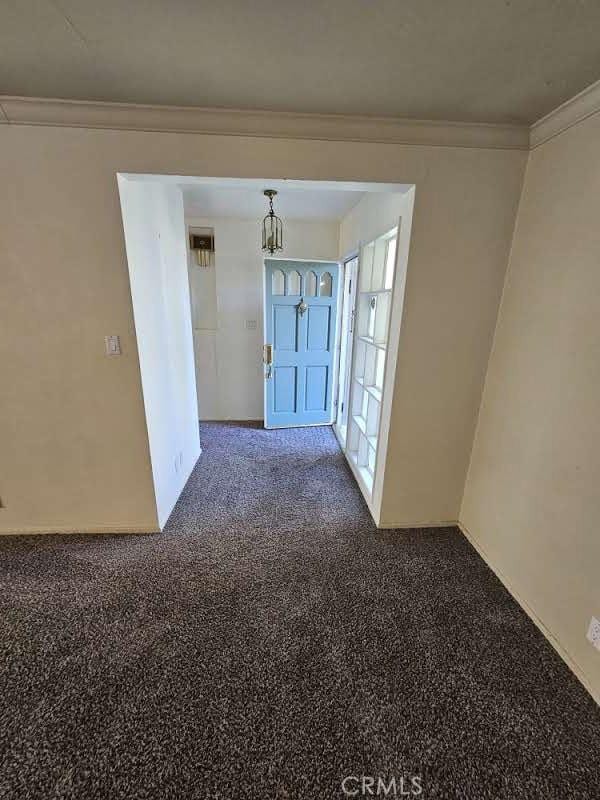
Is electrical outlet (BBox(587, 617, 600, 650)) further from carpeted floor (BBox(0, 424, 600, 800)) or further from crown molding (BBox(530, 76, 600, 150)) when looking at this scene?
crown molding (BBox(530, 76, 600, 150))

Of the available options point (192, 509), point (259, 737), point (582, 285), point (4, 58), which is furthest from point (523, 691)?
point (4, 58)

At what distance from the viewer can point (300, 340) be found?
3658 millimetres

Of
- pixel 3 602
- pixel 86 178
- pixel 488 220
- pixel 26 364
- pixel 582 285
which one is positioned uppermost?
pixel 86 178

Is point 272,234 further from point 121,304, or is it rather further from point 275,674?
point 275,674

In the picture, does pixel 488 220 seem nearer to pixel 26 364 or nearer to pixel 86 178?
pixel 86 178

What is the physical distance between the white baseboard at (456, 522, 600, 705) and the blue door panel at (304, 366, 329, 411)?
2244 mm

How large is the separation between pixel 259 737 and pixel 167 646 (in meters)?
0.55

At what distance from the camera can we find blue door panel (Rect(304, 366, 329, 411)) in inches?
150

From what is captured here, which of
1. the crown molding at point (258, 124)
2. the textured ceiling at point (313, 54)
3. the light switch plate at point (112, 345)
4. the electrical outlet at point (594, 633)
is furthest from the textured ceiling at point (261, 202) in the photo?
the electrical outlet at point (594, 633)

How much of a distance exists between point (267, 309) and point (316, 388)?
3.62ft

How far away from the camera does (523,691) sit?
127 centimetres

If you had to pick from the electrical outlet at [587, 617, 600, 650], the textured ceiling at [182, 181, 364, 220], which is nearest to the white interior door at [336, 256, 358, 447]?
the textured ceiling at [182, 181, 364, 220]

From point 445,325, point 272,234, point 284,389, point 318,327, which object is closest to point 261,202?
point 272,234

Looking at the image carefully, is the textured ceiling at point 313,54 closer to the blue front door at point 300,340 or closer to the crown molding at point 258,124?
the crown molding at point 258,124
